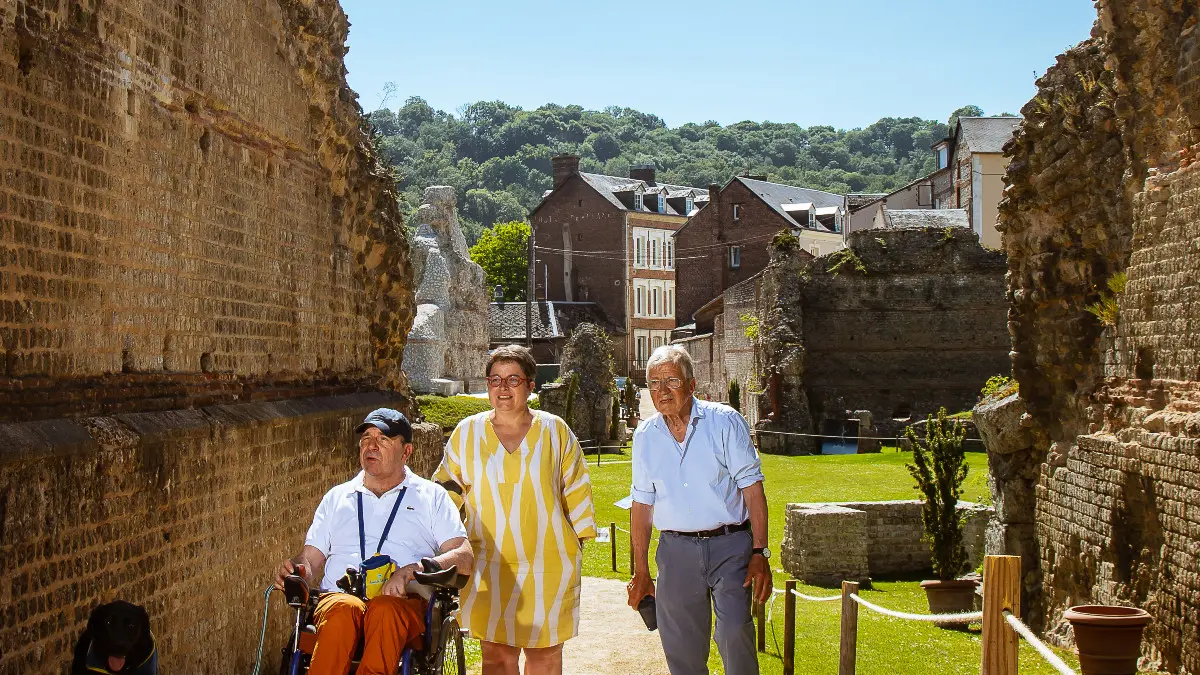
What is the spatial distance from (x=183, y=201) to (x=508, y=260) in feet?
234

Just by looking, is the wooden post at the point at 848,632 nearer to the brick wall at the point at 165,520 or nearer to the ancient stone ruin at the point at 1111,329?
the ancient stone ruin at the point at 1111,329

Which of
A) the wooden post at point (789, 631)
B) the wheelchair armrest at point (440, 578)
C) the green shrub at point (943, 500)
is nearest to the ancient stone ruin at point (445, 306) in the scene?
the green shrub at point (943, 500)

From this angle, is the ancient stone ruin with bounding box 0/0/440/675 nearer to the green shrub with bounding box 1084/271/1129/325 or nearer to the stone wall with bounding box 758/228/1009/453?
the green shrub with bounding box 1084/271/1129/325

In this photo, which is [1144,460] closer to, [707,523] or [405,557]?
[707,523]

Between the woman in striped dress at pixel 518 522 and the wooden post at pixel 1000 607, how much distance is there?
194 cm

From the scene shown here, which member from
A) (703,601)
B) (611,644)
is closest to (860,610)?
(611,644)

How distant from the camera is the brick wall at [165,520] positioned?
666cm

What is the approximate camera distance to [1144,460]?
11117 millimetres

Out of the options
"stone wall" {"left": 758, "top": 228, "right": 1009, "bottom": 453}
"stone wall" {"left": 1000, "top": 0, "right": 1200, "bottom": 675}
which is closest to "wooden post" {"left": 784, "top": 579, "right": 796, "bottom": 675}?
"stone wall" {"left": 1000, "top": 0, "right": 1200, "bottom": 675}

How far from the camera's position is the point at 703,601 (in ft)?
23.1

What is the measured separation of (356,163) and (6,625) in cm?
794

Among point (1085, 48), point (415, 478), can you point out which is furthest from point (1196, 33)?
point (415, 478)

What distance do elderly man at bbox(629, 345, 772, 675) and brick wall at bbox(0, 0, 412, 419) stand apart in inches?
127

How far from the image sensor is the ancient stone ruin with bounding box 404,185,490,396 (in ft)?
122
